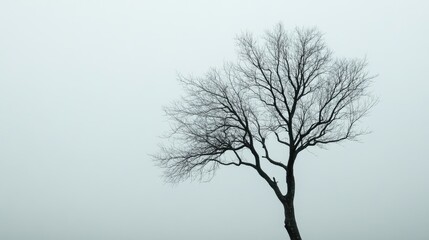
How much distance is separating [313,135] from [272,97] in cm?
287

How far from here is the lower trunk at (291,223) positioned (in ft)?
70.1

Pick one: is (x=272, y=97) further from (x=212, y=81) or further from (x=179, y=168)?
(x=179, y=168)

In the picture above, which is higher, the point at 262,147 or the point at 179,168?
the point at 262,147

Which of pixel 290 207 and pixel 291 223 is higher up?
pixel 290 207

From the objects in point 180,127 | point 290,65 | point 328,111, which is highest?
point 290,65

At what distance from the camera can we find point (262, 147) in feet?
76.7

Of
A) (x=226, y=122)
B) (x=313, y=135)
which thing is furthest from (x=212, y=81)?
(x=313, y=135)

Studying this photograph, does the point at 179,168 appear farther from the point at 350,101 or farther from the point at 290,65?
the point at 350,101

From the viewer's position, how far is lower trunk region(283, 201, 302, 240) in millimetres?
21375

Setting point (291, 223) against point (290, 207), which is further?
point (290, 207)

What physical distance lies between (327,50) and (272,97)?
370 centimetres

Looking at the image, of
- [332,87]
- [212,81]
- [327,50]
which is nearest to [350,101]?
[332,87]

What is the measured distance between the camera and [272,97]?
23.7 meters

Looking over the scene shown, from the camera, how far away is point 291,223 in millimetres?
21531
